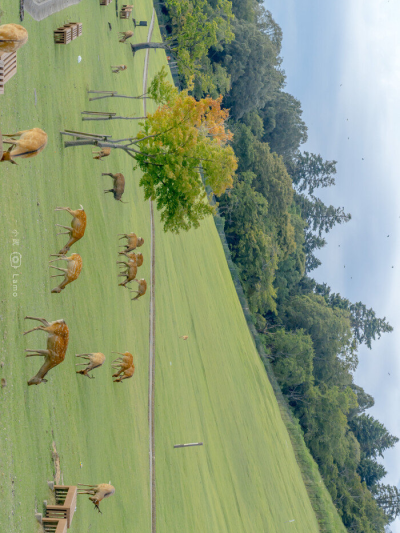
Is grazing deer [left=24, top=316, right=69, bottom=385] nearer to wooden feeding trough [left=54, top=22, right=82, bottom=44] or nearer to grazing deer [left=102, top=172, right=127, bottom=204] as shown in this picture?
grazing deer [left=102, top=172, right=127, bottom=204]

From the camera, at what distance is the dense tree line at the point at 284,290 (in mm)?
64188

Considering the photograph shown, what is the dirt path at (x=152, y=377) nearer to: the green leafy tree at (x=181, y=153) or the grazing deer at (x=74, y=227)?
the green leafy tree at (x=181, y=153)

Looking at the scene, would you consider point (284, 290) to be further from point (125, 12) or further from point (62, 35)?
point (62, 35)

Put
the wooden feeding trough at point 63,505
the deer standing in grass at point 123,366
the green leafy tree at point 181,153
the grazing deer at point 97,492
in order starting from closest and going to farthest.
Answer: the wooden feeding trough at point 63,505 → the grazing deer at point 97,492 → the green leafy tree at point 181,153 → the deer standing in grass at point 123,366

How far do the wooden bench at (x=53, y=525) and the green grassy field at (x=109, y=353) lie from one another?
48cm

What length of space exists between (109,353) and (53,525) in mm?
10097

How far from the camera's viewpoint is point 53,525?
13984 millimetres

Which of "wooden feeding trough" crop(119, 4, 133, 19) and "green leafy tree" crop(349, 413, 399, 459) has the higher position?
"wooden feeding trough" crop(119, 4, 133, 19)

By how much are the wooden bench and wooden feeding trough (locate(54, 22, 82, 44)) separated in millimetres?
19768

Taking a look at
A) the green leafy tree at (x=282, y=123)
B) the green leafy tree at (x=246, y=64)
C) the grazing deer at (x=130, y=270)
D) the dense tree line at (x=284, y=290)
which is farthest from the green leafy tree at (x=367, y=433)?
the grazing deer at (x=130, y=270)

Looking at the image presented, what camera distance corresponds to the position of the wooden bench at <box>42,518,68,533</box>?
1385 centimetres

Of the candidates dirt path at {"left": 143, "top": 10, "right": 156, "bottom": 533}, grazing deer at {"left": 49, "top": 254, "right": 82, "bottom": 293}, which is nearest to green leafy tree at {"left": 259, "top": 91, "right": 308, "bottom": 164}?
dirt path at {"left": 143, "top": 10, "right": 156, "bottom": 533}

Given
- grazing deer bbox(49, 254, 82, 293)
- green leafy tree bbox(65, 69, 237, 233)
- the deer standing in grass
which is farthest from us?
the deer standing in grass

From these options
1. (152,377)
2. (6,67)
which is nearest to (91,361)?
(152,377)
